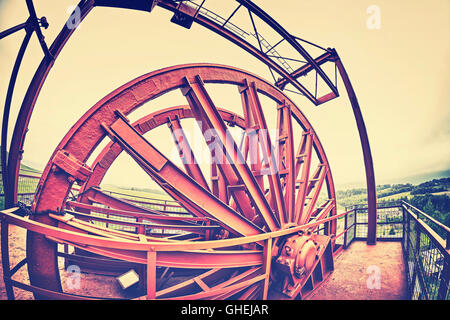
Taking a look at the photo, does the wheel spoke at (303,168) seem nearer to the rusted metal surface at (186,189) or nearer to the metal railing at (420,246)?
the rusted metal surface at (186,189)

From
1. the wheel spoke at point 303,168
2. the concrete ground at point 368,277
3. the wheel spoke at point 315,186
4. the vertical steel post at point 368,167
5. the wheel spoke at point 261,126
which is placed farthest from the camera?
the vertical steel post at point 368,167

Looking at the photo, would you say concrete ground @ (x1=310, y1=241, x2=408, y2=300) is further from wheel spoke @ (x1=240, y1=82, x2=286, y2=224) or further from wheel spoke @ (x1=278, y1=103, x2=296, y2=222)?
wheel spoke @ (x1=240, y1=82, x2=286, y2=224)

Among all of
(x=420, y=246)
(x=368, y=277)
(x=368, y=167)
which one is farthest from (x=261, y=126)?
(x=368, y=167)

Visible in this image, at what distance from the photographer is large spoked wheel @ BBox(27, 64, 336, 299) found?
1.92 meters

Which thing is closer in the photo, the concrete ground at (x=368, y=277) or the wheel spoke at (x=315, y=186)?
the concrete ground at (x=368, y=277)

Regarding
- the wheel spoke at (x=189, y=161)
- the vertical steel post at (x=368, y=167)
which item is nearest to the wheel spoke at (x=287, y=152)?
the wheel spoke at (x=189, y=161)

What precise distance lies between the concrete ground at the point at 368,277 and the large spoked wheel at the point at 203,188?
1.19 feet

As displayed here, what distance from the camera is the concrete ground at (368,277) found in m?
3.69

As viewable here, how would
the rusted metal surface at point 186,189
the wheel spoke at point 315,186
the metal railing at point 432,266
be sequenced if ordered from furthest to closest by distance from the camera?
the wheel spoke at point 315,186, the metal railing at point 432,266, the rusted metal surface at point 186,189

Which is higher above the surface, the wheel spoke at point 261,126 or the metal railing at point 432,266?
the wheel spoke at point 261,126

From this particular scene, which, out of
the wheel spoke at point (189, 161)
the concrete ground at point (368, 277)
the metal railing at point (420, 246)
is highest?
the wheel spoke at point (189, 161)
